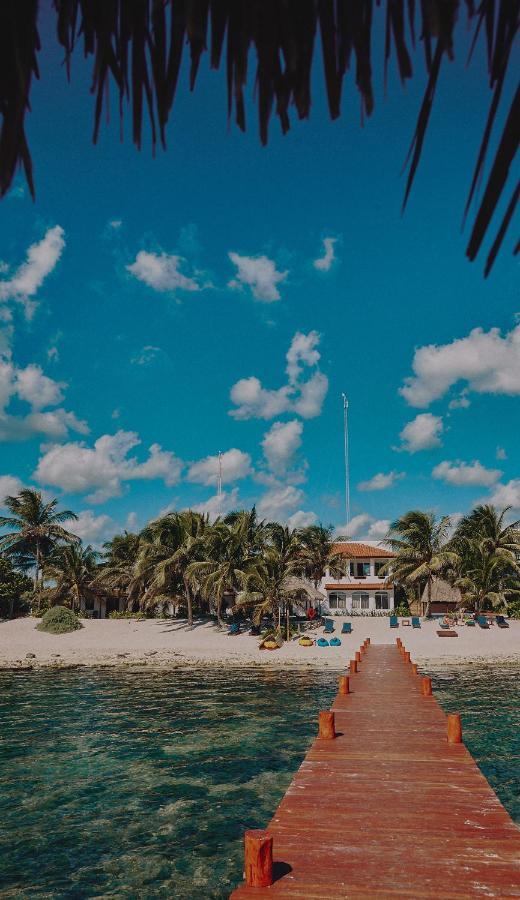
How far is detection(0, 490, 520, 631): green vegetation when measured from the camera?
4500 centimetres

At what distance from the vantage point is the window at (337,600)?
62.0 meters

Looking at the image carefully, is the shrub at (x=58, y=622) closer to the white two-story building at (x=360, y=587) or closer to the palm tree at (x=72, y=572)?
the palm tree at (x=72, y=572)

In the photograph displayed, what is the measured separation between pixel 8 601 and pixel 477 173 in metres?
58.6

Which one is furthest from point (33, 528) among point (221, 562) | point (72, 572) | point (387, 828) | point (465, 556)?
point (387, 828)

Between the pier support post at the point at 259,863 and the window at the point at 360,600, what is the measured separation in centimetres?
5713

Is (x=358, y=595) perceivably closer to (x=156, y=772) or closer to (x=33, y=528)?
(x=33, y=528)

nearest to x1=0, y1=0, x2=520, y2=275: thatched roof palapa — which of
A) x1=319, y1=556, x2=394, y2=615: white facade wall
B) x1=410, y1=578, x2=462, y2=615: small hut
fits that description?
x1=410, y1=578, x2=462, y2=615: small hut

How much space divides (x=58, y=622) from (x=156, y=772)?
120 ft

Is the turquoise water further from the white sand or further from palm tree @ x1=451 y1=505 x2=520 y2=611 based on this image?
palm tree @ x1=451 y1=505 x2=520 y2=611

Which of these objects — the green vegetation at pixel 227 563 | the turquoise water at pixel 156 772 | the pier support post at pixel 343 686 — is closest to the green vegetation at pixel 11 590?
the green vegetation at pixel 227 563

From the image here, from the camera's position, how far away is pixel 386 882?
6500mm

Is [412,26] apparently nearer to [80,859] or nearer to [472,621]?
[80,859]

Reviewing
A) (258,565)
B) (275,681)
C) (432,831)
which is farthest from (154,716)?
(258,565)

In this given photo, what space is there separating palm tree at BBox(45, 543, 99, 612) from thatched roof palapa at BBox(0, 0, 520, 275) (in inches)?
2220
